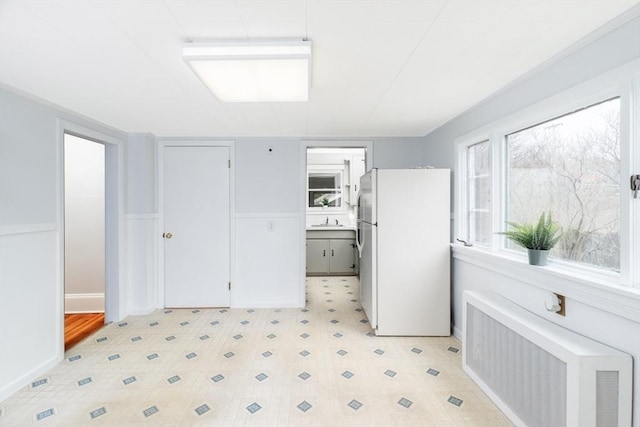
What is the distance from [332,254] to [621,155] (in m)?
4.18

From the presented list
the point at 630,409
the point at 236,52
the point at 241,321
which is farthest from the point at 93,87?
the point at 630,409

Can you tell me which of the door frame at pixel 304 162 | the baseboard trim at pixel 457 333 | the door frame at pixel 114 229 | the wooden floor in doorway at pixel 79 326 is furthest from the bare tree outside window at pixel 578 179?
the wooden floor in doorway at pixel 79 326

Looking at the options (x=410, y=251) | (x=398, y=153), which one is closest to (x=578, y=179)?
(x=410, y=251)

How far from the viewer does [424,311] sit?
2928 millimetres

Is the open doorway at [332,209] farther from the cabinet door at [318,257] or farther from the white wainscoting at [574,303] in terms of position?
the white wainscoting at [574,303]

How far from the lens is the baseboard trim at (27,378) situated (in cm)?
201

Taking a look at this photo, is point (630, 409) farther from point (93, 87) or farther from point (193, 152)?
point (193, 152)

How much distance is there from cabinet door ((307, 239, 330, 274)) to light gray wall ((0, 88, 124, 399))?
3437mm

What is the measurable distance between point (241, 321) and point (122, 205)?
191 centimetres

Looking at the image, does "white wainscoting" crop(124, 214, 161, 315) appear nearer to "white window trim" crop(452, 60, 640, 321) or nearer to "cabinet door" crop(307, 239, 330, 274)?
"cabinet door" crop(307, 239, 330, 274)

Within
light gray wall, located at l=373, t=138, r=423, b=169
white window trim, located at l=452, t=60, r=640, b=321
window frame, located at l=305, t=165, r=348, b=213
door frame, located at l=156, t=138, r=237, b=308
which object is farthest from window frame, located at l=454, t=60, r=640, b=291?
window frame, located at l=305, t=165, r=348, b=213

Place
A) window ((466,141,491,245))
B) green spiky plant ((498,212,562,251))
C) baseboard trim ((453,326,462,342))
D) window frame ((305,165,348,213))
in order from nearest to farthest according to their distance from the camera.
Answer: green spiky plant ((498,212,562,251)) → window ((466,141,491,245)) → baseboard trim ((453,326,462,342)) → window frame ((305,165,348,213))

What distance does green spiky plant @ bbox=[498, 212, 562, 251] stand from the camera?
70.5 inches

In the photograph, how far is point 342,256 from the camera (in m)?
5.27
